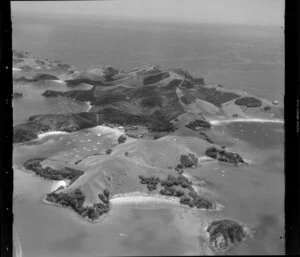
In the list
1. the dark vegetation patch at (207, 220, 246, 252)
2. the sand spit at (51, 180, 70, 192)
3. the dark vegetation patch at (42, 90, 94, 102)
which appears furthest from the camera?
the dark vegetation patch at (42, 90, 94, 102)

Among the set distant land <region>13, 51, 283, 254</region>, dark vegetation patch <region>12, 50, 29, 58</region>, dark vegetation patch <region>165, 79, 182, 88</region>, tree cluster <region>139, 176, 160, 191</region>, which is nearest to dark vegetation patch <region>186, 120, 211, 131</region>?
distant land <region>13, 51, 283, 254</region>

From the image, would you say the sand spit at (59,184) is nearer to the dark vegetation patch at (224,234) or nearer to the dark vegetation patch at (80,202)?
the dark vegetation patch at (80,202)

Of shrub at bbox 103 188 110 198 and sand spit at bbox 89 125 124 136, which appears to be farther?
sand spit at bbox 89 125 124 136

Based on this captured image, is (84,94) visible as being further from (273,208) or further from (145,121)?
(273,208)

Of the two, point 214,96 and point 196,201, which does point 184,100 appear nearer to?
point 214,96

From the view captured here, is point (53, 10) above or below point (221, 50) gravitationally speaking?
above

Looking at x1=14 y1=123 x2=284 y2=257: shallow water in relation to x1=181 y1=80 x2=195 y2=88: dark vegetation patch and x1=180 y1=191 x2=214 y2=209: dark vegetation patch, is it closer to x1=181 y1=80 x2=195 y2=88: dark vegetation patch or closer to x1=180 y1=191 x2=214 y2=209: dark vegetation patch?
x1=180 y1=191 x2=214 y2=209: dark vegetation patch
